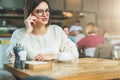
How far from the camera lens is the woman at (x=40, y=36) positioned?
235 centimetres

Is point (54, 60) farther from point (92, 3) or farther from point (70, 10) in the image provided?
point (92, 3)

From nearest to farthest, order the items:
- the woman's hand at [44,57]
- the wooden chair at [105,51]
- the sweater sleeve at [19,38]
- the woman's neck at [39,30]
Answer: the woman's hand at [44,57], the sweater sleeve at [19,38], the woman's neck at [39,30], the wooden chair at [105,51]

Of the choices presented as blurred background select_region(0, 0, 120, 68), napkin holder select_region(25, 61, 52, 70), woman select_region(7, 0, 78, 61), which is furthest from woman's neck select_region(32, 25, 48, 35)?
blurred background select_region(0, 0, 120, 68)

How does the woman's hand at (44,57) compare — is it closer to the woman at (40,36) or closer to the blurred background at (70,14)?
the woman at (40,36)

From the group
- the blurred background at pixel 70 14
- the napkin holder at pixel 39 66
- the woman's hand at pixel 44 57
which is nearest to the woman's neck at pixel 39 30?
the woman's hand at pixel 44 57

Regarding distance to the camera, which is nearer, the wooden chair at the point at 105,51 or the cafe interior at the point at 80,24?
the cafe interior at the point at 80,24

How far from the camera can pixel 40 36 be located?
8.05ft

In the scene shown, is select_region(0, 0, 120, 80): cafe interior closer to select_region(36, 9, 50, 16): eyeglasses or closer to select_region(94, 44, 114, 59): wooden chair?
select_region(94, 44, 114, 59): wooden chair

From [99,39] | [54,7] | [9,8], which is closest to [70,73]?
[99,39]

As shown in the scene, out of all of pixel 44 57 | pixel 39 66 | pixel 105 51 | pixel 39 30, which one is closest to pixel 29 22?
pixel 39 30

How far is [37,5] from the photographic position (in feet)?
8.13

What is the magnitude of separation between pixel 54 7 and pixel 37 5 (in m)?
5.02

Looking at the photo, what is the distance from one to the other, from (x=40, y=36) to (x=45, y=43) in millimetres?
90

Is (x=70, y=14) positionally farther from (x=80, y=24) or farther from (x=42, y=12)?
(x=42, y=12)
